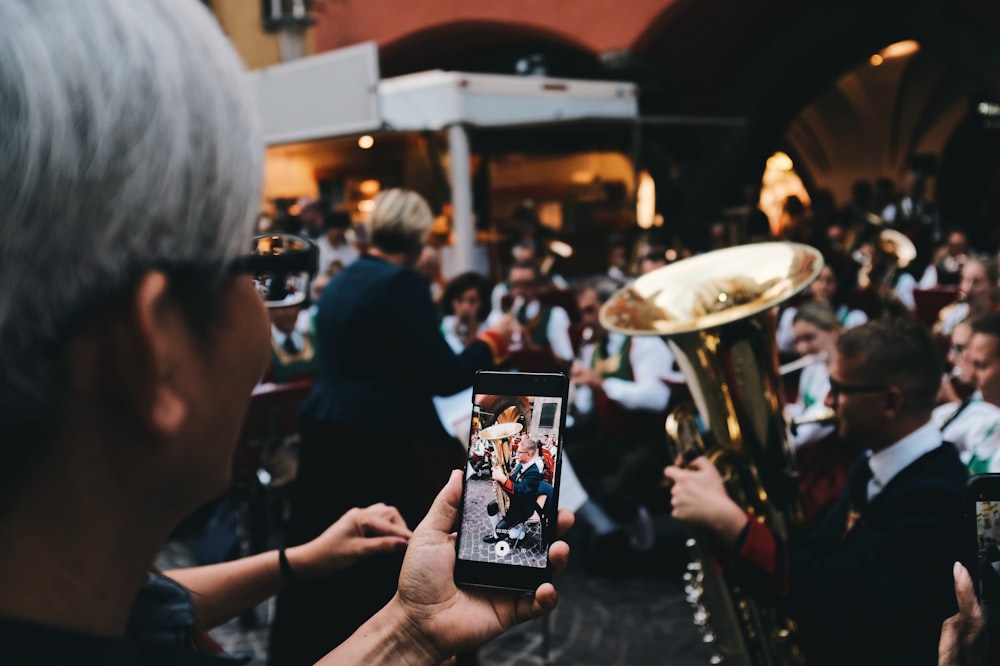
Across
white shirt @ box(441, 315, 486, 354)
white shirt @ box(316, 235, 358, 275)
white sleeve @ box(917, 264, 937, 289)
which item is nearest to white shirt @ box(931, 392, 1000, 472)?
white shirt @ box(441, 315, 486, 354)

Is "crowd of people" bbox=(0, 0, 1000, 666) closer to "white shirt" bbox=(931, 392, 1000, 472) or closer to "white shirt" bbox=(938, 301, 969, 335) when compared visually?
"white shirt" bbox=(931, 392, 1000, 472)

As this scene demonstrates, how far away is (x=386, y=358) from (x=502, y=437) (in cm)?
166

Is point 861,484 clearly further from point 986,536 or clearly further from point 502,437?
point 502,437

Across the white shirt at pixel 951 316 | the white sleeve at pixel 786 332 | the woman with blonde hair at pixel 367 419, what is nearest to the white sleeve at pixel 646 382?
the white sleeve at pixel 786 332

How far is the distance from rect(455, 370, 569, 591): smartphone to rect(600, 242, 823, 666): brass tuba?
1.32 meters

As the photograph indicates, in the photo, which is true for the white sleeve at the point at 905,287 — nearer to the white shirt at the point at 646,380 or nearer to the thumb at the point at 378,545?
the white shirt at the point at 646,380

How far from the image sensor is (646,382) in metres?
5.04

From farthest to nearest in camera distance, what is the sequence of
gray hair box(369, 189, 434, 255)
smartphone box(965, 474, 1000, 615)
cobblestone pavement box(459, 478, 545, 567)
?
gray hair box(369, 189, 434, 255), cobblestone pavement box(459, 478, 545, 567), smartphone box(965, 474, 1000, 615)

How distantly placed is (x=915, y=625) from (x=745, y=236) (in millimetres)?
6820

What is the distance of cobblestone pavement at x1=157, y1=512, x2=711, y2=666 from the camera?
3977mm

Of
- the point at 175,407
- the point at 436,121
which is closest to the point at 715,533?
the point at 175,407

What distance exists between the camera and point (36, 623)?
2.12 ft

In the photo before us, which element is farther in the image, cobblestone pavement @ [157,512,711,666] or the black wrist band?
cobblestone pavement @ [157,512,711,666]

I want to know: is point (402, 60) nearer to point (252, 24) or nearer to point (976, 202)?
point (252, 24)
